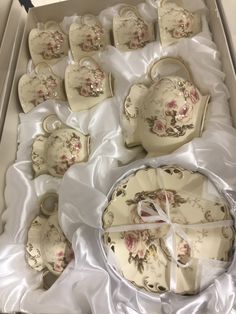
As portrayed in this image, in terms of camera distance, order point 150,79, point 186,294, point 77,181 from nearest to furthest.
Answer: point 186,294, point 77,181, point 150,79

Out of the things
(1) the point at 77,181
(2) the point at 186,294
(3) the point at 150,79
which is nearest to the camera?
(2) the point at 186,294

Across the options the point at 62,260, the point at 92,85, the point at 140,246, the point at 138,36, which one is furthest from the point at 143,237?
the point at 138,36

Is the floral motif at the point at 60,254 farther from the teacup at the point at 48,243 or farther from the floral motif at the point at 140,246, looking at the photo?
the floral motif at the point at 140,246

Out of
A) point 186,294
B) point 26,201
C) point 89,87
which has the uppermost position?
point 89,87

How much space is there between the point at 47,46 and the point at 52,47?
0.01 m

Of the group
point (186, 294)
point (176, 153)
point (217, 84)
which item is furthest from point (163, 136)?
point (186, 294)

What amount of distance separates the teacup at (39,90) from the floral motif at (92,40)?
10cm

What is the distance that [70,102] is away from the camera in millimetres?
830

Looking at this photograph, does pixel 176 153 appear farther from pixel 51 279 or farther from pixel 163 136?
pixel 51 279

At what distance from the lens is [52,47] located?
937 mm

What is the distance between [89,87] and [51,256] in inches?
12.9

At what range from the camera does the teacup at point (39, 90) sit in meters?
0.86

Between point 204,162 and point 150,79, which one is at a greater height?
point 150,79

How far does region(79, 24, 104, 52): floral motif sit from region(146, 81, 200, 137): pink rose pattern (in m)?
0.27
